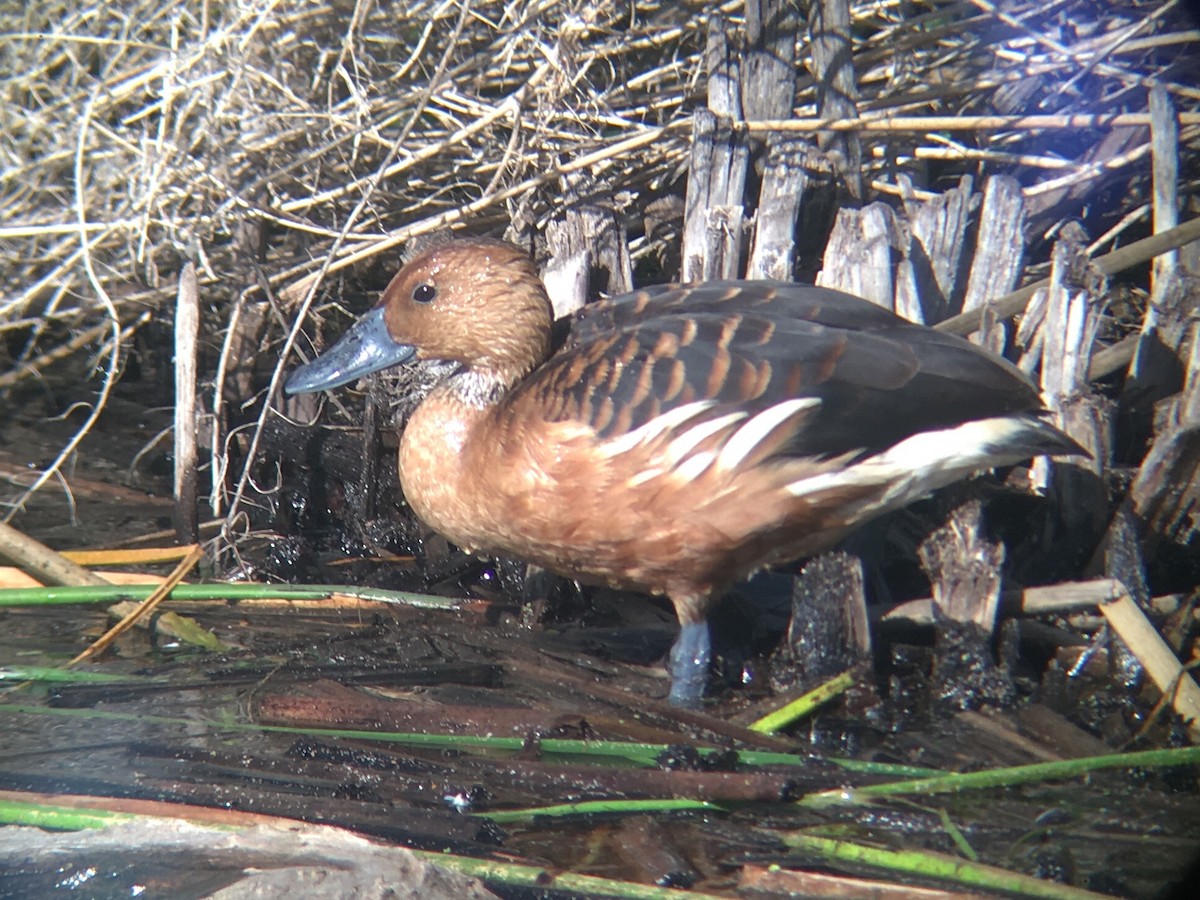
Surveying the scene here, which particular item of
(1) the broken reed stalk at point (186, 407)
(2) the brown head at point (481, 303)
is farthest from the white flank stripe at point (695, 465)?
(1) the broken reed stalk at point (186, 407)

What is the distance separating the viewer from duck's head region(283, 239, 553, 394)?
3.55 meters

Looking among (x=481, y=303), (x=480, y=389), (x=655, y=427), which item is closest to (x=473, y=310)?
(x=481, y=303)

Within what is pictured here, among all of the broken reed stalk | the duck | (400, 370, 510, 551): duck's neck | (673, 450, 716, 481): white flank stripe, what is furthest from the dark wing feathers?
the broken reed stalk

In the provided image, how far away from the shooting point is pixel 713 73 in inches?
153

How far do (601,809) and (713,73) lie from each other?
252cm

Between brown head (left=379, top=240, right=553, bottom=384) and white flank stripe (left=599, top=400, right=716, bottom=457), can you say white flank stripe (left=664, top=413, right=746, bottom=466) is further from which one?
brown head (left=379, top=240, right=553, bottom=384)

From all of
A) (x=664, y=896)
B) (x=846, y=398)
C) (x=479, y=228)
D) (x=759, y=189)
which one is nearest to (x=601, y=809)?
(x=664, y=896)

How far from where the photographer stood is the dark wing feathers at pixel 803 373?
304cm

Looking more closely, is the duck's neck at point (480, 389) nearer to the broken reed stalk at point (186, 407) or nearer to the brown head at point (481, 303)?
the brown head at point (481, 303)

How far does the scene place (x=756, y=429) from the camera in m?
3.05

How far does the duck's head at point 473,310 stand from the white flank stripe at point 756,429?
81 cm

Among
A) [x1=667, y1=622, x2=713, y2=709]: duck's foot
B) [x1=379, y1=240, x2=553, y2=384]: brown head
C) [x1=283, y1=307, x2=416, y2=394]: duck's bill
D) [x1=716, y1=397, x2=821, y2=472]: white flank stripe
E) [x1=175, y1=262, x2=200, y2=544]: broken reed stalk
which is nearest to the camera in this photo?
[x1=716, y1=397, x2=821, y2=472]: white flank stripe

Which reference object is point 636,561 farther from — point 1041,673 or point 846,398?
point 1041,673

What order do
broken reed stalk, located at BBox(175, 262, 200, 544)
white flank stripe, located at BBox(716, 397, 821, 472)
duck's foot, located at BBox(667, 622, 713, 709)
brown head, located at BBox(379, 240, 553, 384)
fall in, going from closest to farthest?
white flank stripe, located at BBox(716, 397, 821, 472) → duck's foot, located at BBox(667, 622, 713, 709) → brown head, located at BBox(379, 240, 553, 384) → broken reed stalk, located at BBox(175, 262, 200, 544)
